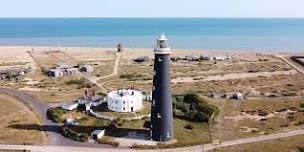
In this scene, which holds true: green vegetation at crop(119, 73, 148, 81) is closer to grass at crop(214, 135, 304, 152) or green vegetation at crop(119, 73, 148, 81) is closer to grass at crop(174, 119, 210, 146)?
grass at crop(174, 119, 210, 146)

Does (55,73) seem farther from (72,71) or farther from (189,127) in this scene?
(189,127)

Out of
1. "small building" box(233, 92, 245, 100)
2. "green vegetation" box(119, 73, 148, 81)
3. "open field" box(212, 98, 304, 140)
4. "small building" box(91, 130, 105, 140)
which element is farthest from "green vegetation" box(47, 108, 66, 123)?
Answer: "green vegetation" box(119, 73, 148, 81)

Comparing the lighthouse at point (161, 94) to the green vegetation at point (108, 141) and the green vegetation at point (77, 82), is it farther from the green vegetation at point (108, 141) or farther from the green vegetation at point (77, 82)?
the green vegetation at point (77, 82)

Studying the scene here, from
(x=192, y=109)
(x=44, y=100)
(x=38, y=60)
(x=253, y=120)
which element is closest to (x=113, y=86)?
(x=44, y=100)

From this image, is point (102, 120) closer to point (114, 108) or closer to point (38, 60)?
point (114, 108)

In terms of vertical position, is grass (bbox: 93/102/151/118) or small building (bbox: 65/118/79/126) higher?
grass (bbox: 93/102/151/118)

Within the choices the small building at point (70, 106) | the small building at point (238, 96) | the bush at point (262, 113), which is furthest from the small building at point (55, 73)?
the bush at point (262, 113)
